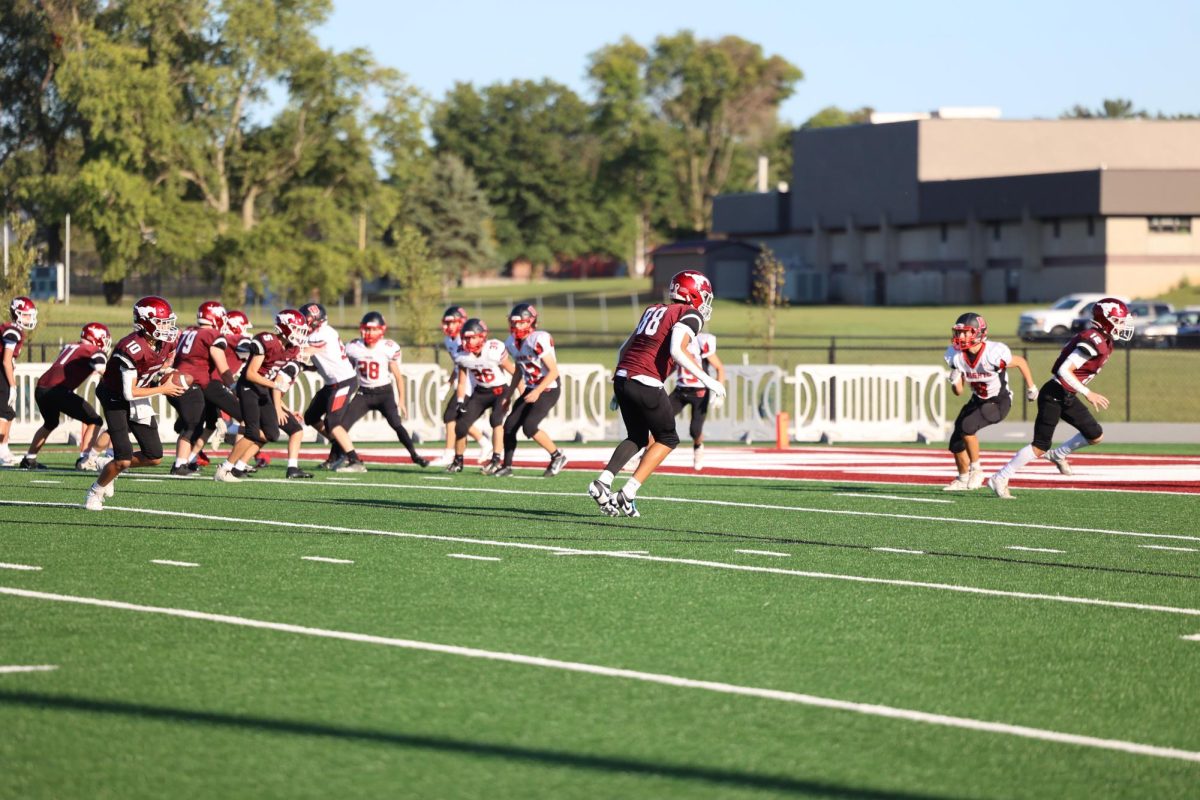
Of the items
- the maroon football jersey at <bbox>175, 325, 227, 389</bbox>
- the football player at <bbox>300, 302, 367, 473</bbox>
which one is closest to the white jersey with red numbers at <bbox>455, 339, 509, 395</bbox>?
the football player at <bbox>300, 302, 367, 473</bbox>

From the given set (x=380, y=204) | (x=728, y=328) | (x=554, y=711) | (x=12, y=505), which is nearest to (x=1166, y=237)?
(x=728, y=328)

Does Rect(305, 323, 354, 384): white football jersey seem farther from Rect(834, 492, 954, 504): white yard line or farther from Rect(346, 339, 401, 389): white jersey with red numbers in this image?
Rect(834, 492, 954, 504): white yard line

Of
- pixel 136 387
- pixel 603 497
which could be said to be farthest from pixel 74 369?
pixel 603 497

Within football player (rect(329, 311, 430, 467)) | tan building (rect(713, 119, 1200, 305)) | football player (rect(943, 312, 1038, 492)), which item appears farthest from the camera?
tan building (rect(713, 119, 1200, 305))

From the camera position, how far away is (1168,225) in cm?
6619

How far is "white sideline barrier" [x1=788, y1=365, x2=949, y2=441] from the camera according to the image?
26.2 metres

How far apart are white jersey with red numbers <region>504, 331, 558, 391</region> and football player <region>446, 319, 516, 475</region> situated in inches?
12.1

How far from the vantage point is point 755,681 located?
22.8 ft

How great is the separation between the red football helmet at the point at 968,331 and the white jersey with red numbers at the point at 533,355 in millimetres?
4390

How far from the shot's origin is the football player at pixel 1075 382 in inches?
590

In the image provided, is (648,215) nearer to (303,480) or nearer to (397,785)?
(303,480)

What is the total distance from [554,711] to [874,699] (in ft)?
4.28

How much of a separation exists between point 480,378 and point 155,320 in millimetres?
6175

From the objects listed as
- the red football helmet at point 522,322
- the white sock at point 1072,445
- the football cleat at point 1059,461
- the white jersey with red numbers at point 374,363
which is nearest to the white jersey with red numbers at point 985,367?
the white sock at point 1072,445
